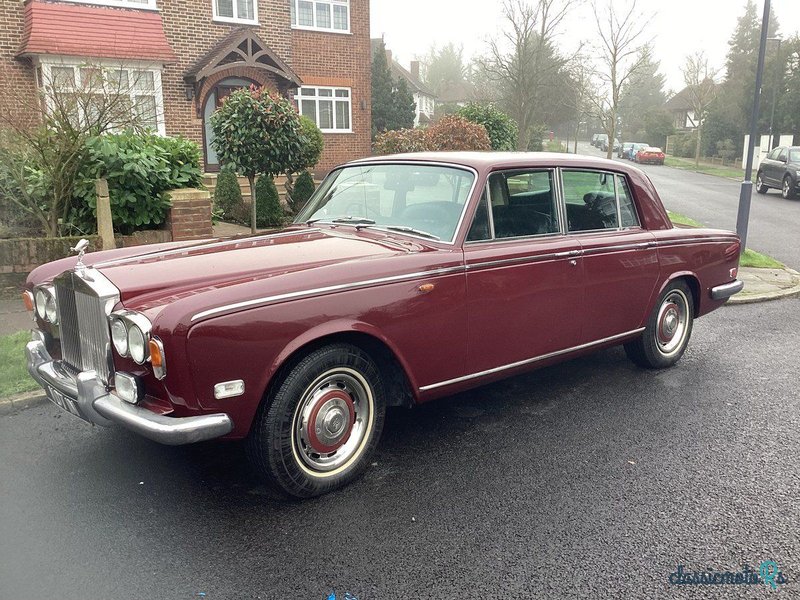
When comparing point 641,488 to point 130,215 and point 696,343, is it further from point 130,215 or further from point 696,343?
point 130,215

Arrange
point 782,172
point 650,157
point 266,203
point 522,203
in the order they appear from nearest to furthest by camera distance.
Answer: point 522,203, point 266,203, point 782,172, point 650,157

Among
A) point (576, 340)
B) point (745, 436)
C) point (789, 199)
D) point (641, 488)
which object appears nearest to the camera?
point (641, 488)

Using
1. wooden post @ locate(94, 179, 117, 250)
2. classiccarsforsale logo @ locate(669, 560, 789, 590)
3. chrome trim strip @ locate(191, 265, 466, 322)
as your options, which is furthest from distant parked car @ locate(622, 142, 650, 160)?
classiccarsforsale logo @ locate(669, 560, 789, 590)

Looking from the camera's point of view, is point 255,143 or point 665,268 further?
point 255,143

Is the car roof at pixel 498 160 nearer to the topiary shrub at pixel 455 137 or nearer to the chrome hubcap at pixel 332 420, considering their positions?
the chrome hubcap at pixel 332 420

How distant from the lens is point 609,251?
4.83 m

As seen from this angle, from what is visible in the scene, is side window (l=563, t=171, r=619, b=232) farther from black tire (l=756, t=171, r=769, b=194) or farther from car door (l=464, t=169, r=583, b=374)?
black tire (l=756, t=171, r=769, b=194)

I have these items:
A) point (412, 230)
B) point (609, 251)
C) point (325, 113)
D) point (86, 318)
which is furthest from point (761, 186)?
point (86, 318)

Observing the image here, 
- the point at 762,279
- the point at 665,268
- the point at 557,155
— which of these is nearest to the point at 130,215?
the point at 557,155

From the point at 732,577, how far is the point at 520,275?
6.56 ft

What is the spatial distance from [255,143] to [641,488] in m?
9.07

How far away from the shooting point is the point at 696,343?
6.48 meters

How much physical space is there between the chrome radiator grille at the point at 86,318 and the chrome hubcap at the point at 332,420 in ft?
3.18

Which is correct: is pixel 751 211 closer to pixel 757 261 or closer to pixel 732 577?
pixel 757 261
